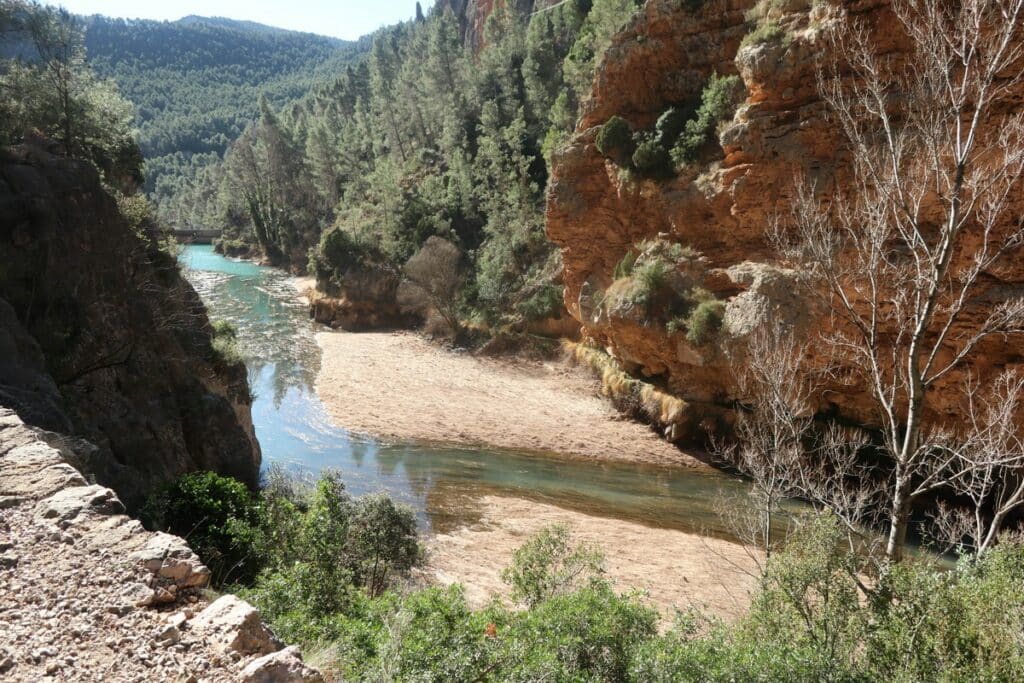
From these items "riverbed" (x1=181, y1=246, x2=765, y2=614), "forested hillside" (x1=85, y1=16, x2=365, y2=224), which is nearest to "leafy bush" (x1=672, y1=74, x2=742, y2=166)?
"riverbed" (x1=181, y1=246, x2=765, y2=614)

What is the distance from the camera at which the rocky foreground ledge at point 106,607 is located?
4.91 m

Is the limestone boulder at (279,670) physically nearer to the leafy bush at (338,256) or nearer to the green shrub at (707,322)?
the green shrub at (707,322)

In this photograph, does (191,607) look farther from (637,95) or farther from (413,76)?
(413,76)

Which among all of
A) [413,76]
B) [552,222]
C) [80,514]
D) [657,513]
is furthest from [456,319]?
[413,76]

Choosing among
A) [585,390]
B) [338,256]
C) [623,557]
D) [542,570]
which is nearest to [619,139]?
[585,390]

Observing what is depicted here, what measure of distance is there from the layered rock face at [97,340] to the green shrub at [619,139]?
19.0 meters

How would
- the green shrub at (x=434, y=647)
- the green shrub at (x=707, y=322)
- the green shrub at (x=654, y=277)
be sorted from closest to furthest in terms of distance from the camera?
the green shrub at (x=434, y=647), the green shrub at (x=707, y=322), the green shrub at (x=654, y=277)

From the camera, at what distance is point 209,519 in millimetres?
10086

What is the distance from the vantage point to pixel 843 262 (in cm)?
1819

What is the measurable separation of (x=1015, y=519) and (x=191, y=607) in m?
20.9

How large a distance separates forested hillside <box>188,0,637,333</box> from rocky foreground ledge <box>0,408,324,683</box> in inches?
1129

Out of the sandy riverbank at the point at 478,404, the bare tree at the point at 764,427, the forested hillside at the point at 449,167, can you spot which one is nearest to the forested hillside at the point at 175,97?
the forested hillside at the point at 449,167

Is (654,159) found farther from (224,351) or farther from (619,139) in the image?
(224,351)

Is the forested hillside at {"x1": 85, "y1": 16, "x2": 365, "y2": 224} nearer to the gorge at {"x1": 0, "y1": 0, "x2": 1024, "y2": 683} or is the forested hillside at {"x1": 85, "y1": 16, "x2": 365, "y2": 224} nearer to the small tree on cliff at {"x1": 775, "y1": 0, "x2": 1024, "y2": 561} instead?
the gorge at {"x1": 0, "y1": 0, "x2": 1024, "y2": 683}
